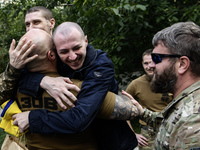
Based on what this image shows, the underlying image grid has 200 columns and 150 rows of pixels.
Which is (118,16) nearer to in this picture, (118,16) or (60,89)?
(118,16)

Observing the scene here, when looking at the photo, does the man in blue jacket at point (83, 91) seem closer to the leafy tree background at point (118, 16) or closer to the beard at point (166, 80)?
the beard at point (166, 80)

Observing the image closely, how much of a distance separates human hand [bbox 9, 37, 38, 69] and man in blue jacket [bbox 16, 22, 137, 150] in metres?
0.16

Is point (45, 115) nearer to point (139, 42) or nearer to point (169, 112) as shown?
point (169, 112)

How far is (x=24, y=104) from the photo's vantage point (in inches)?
71.5

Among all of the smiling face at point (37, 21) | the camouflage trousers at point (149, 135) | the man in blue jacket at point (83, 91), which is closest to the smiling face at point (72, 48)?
the man in blue jacket at point (83, 91)

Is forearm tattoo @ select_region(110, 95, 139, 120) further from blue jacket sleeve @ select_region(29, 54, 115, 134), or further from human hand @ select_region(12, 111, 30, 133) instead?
human hand @ select_region(12, 111, 30, 133)

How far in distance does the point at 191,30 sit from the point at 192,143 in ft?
2.88

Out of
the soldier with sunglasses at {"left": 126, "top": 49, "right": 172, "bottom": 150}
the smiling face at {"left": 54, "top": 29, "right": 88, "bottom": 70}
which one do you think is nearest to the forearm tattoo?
the smiling face at {"left": 54, "top": 29, "right": 88, "bottom": 70}

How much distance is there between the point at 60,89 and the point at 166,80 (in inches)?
34.9

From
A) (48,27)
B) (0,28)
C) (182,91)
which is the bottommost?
(0,28)

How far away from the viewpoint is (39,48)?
70.9 inches

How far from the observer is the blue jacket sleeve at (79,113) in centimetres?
160

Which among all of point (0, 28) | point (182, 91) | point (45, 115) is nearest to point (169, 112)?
point (182, 91)

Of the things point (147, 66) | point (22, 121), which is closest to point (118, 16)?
point (147, 66)
